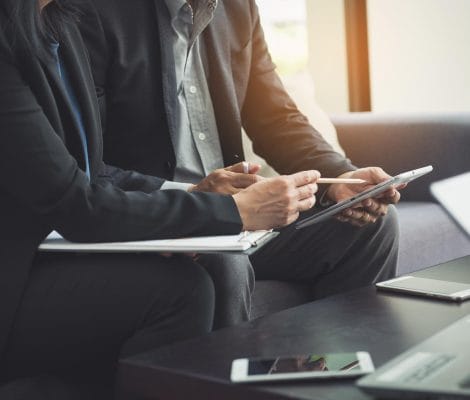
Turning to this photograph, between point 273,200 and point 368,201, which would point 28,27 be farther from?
point 368,201

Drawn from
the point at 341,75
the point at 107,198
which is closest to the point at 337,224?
the point at 107,198

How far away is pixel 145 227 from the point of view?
3.86 feet

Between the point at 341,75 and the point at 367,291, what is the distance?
2.21m

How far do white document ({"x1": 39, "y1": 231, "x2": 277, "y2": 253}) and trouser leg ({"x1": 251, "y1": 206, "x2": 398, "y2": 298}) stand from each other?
16.3 inches

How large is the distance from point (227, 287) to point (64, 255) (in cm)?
27

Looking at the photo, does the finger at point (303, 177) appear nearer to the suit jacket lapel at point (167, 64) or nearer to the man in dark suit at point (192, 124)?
the man in dark suit at point (192, 124)

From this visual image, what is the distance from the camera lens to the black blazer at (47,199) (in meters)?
1.14

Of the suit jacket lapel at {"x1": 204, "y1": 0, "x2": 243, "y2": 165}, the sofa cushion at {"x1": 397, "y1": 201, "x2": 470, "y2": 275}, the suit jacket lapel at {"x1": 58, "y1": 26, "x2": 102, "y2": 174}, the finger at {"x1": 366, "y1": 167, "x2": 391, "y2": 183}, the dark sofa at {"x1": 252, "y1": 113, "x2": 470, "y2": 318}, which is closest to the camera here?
the suit jacket lapel at {"x1": 58, "y1": 26, "x2": 102, "y2": 174}

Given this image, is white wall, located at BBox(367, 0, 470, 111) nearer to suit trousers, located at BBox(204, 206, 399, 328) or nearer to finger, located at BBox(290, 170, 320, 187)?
suit trousers, located at BBox(204, 206, 399, 328)

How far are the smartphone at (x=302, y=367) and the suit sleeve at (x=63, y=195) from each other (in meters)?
0.37

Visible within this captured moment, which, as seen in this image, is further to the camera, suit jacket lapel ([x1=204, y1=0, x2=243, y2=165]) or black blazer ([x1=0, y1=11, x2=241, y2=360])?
suit jacket lapel ([x1=204, y1=0, x2=243, y2=165])

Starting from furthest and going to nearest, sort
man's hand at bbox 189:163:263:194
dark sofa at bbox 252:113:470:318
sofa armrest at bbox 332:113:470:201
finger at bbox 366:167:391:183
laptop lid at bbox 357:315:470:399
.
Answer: sofa armrest at bbox 332:113:470:201 < dark sofa at bbox 252:113:470:318 < finger at bbox 366:167:391:183 < man's hand at bbox 189:163:263:194 < laptop lid at bbox 357:315:470:399

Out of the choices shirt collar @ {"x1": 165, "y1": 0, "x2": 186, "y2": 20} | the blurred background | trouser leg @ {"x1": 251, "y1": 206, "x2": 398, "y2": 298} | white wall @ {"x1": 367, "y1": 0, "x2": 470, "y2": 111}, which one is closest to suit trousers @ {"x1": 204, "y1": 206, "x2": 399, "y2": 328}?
trouser leg @ {"x1": 251, "y1": 206, "x2": 398, "y2": 298}

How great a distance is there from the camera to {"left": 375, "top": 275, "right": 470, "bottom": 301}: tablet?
1.10m
